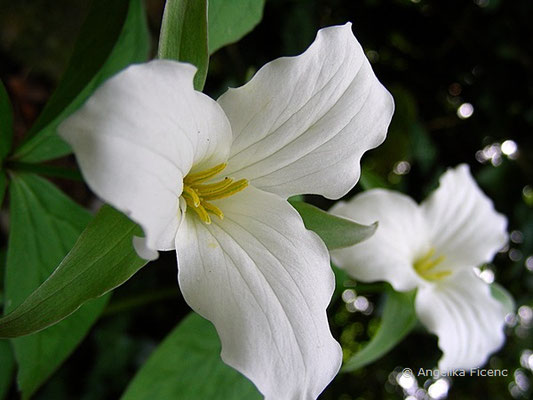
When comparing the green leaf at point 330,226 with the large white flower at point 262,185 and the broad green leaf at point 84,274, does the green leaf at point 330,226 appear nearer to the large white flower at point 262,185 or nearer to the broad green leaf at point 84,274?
the large white flower at point 262,185

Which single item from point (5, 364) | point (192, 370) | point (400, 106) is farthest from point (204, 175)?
point (400, 106)

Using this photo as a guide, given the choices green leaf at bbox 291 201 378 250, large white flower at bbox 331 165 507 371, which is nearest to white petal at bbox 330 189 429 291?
large white flower at bbox 331 165 507 371

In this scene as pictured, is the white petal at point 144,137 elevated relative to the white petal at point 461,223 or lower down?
elevated

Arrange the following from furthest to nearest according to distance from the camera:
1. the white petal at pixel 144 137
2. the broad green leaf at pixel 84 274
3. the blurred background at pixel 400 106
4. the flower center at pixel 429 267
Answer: the blurred background at pixel 400 106 → the flower center at pixel 429 267 → the broad green leaf at pixel 84 274 → the white petal at pixel 144 137

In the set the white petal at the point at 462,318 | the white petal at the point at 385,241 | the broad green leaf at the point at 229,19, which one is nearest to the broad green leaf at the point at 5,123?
the broad green leaf at the point at 229,19

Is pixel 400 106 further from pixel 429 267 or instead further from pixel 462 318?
pixel 462 318

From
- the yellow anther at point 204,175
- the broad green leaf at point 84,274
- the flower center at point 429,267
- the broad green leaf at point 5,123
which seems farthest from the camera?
the flower center at point 429,267

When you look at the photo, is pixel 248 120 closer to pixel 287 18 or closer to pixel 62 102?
pixel 62 102

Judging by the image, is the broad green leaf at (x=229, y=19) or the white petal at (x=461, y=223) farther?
the white petal at (x=461, y=223)
